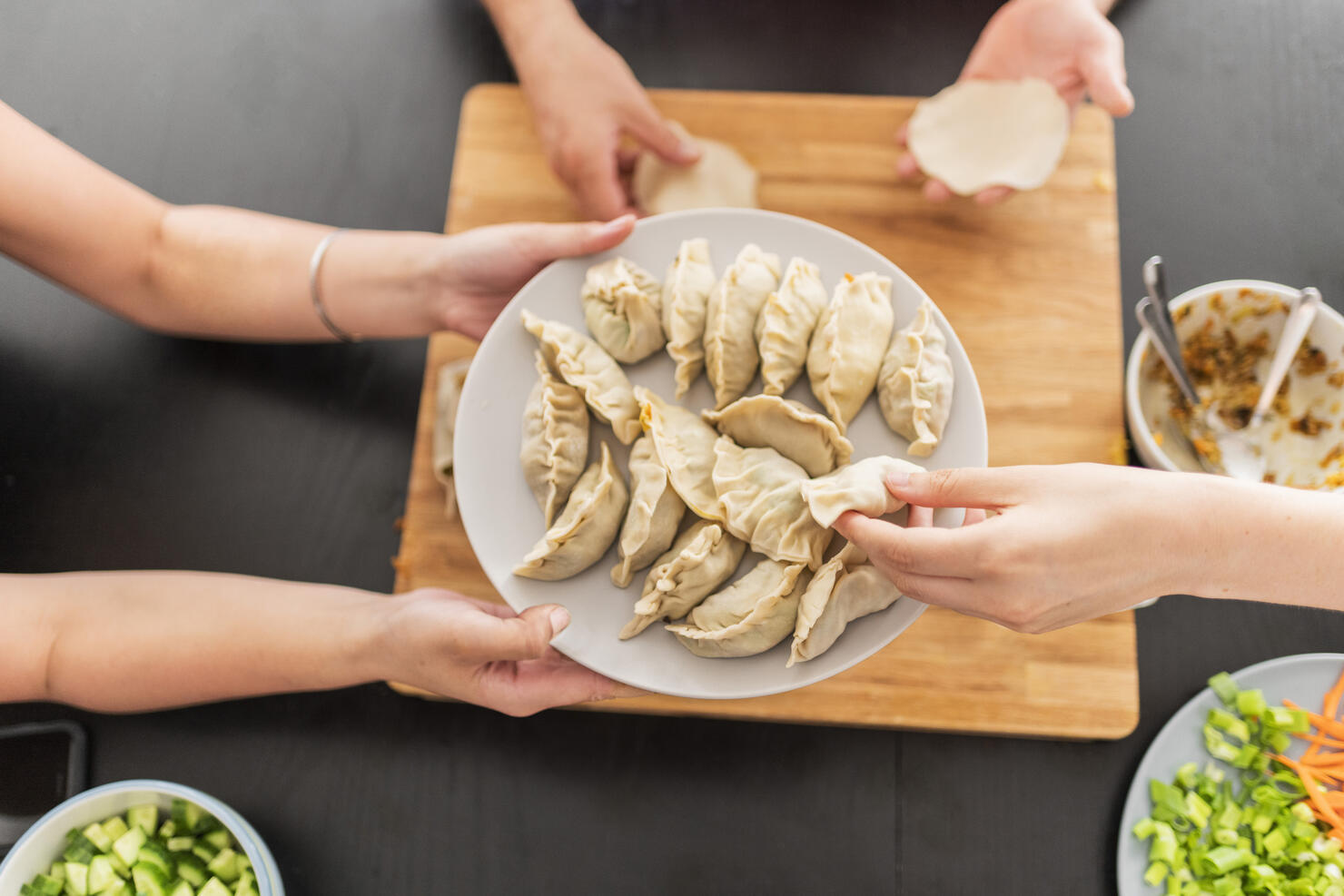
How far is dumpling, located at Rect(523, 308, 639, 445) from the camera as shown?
1.28 metres

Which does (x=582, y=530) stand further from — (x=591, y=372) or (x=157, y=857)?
(x=157, y=857)

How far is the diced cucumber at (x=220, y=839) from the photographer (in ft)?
4.64

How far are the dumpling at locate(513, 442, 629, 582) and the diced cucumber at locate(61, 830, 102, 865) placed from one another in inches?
35.6

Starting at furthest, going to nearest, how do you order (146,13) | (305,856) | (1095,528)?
1. (146,13)
2. (305,856)
3. (1095,528)

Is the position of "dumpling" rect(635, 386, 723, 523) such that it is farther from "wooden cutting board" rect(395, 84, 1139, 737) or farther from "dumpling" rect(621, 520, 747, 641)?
"wooden cutting board" rect(395, 84, 1139, 737)

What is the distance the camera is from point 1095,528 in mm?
1012

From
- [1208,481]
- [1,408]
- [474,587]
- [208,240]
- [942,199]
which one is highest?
[942,199]

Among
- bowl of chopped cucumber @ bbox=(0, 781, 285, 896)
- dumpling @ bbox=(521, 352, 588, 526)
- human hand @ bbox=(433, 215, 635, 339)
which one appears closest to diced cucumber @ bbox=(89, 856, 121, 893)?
bowl of chopped cucumber @ bbox=(0, 781, 285, 896)

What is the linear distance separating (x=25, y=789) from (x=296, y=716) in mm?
497

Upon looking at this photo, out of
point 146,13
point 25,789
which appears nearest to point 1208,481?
point 25,789

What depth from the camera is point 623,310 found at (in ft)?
4.29

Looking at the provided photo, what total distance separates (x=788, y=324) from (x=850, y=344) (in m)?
0.10

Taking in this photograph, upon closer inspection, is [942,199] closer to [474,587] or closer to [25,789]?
[474,587]

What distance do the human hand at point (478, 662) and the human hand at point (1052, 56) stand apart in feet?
3.72
